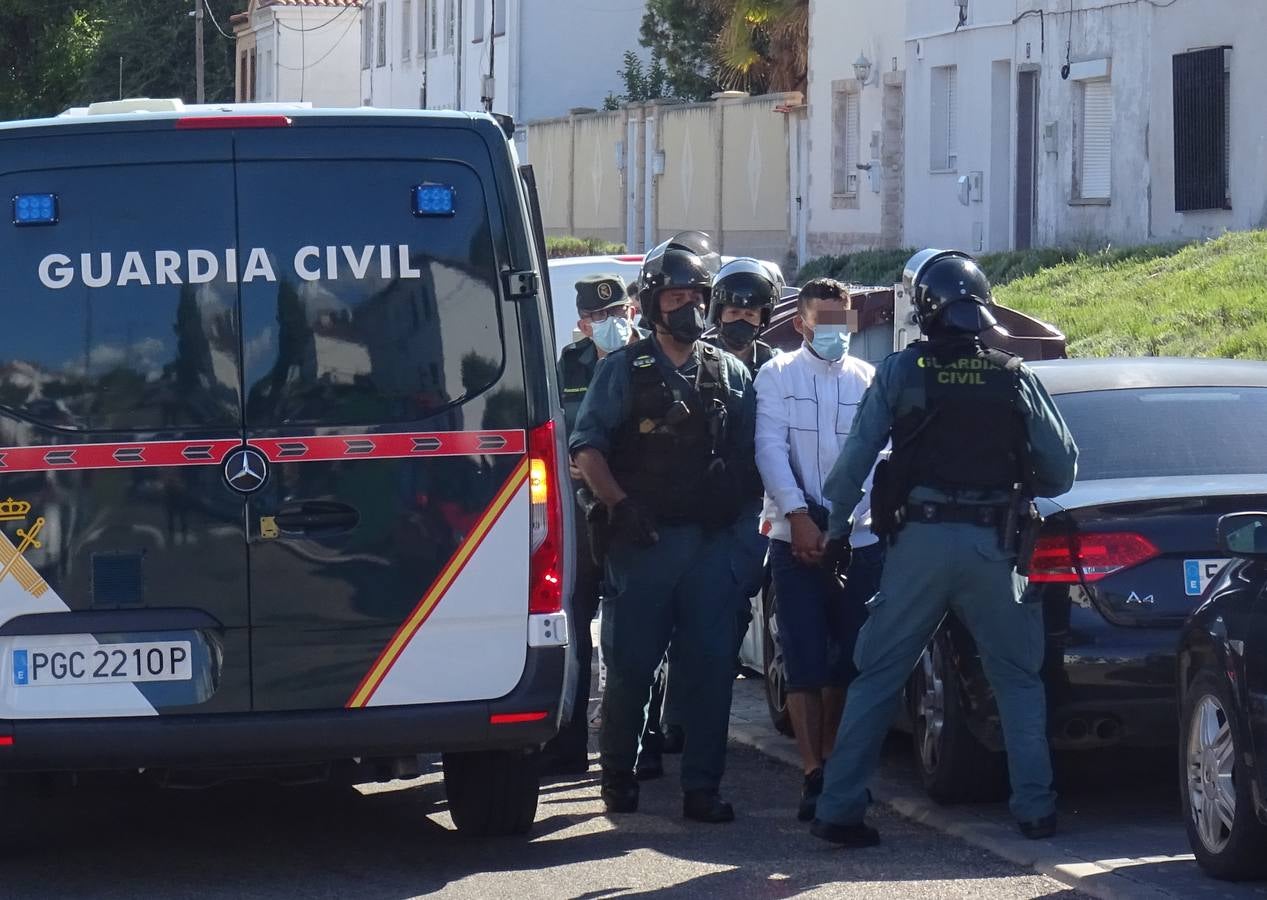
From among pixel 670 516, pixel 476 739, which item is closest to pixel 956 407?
pixel 670 516

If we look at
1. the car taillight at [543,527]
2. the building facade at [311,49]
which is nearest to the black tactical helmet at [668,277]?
the car taillight at [543,527]

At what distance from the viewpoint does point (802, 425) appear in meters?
7.11

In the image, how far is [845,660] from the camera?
Answer: 7.10m

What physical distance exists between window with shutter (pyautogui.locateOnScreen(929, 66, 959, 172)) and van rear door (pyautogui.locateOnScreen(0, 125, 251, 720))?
23828mm

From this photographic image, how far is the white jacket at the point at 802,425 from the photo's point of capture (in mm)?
7008

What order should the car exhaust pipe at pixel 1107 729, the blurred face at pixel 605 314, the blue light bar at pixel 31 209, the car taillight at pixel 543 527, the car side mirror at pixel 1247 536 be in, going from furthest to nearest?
the blurred face at pixel 605 314 < the car exhaust pipe at pixel 1107 729 < the car taillight at pixel 543 527 < the blue light bar at pixel 31 209 < the car side mirror at pixel 1247 536

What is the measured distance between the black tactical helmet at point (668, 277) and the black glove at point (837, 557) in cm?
95

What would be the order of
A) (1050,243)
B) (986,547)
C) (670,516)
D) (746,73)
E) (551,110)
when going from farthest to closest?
(551,110) < (746,73) < (1050,243) < (670,516) < (986,547)

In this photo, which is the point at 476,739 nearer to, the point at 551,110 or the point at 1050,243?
the point at 1050,243

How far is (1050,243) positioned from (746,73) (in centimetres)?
1342

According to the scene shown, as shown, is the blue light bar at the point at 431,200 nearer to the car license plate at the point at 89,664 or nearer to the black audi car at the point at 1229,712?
the car license plate at the point at 89,664

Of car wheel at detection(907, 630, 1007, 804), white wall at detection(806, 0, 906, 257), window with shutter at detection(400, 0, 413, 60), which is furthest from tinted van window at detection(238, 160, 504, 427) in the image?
window with shutter at detection(400, 0, 413, 60)

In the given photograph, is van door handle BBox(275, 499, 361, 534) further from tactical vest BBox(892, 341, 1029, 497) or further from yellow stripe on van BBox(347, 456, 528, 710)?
tactical vest BBox(892, 341, 1029, 497)

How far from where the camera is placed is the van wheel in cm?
658
